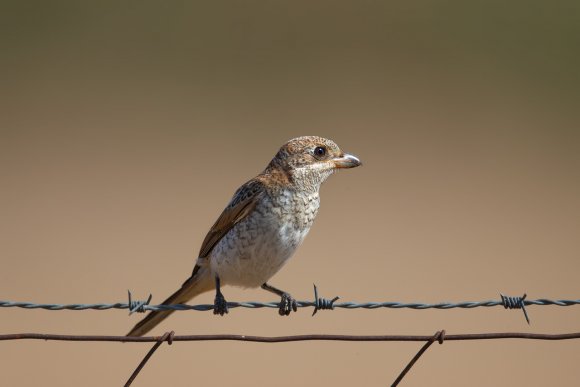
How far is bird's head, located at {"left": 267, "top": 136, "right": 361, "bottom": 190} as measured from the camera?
584 centimetres

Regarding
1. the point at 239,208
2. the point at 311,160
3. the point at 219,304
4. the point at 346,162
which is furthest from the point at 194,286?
the point at 346,162

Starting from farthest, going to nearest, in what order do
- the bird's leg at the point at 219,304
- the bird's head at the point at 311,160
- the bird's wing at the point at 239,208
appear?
the bird's head at the point at 311,160 → the bird's wing at the point at 239,208 → the bird's leg at the point at 219,304

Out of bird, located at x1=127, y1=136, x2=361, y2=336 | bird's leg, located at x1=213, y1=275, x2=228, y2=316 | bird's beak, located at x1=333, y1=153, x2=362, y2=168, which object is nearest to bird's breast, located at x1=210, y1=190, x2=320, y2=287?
bird, located at x1=127, y1=136, x2=361, y2=336

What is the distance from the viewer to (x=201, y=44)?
2020 centimetres

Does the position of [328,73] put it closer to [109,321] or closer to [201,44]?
[201,44]

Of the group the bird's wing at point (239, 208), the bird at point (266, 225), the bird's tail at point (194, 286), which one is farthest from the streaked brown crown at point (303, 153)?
the bird's tail at point (194, 286)

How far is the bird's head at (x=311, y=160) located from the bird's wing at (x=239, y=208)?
0.24 metres

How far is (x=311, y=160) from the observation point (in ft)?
19.4

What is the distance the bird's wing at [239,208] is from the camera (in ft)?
18.5

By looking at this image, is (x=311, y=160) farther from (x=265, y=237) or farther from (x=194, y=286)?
(x=194, y=286)

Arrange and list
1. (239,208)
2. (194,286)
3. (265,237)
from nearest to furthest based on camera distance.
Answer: (265,237) → (239,208) → (194,286)

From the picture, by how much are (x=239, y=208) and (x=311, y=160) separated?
1.97ft

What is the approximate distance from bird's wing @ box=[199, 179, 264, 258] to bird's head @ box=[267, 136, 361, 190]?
0.24 meters

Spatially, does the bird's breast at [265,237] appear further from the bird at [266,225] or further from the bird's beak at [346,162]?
the bird's beak at [346,162]
